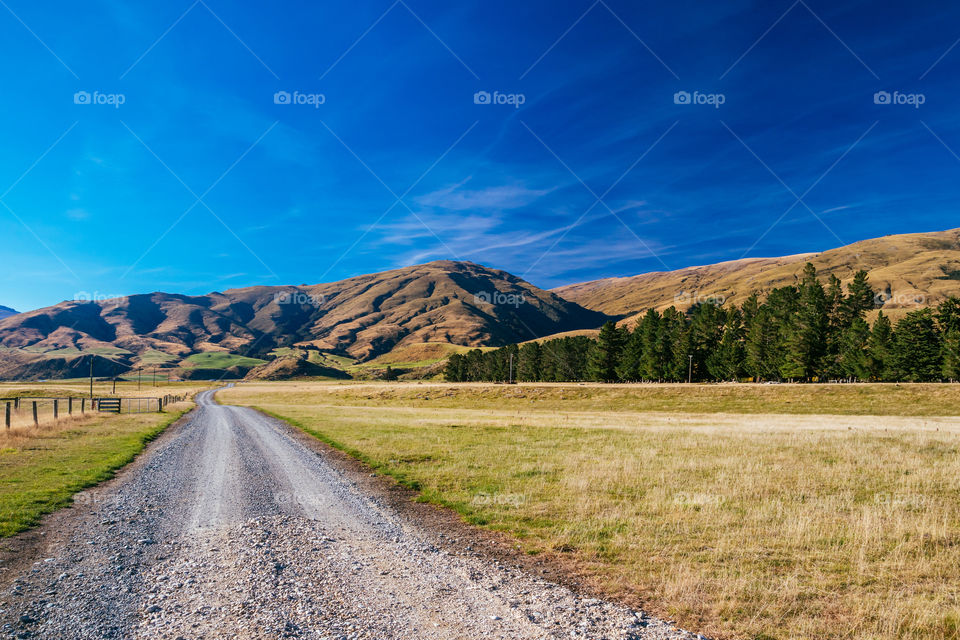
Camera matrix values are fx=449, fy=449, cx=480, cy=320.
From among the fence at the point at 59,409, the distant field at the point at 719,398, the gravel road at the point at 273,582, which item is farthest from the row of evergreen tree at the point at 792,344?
the gravel road at the point at 273,582

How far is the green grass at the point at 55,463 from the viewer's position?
11242 mm

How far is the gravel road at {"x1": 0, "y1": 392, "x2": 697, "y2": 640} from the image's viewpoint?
5789mm

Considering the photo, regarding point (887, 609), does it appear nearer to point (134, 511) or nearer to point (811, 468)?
point (811, 468)

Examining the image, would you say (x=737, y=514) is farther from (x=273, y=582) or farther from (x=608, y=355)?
(x=608, y=355)

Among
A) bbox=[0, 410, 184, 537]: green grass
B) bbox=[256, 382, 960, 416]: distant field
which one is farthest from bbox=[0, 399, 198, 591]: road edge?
bbox=[256, 382, 960, 416]: distant field

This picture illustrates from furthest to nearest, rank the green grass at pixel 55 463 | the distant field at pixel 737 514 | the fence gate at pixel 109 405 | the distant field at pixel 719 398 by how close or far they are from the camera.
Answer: the distant field at pixel 719 398 → the fence gate at pixel 109 405 → the green grass at pixel 55 463 → the distant field at pixel 737 514

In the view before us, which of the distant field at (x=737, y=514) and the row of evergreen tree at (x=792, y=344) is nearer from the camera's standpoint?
the distant field at (x=737, y=514)

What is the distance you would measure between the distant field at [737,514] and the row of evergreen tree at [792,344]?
76.7 meters

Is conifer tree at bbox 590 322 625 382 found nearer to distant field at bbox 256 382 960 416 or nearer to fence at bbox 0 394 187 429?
distant field at bbox 256 382 960 416

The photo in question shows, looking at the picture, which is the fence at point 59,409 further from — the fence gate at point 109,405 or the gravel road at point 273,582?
the gravel road at point 273,582

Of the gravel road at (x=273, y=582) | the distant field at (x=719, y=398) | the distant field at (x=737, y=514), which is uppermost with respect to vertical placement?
the gravel road at (x=273, y=582)

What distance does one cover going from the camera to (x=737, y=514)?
1064cm

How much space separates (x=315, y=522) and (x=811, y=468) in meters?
16.1

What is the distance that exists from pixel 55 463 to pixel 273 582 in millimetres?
16575
